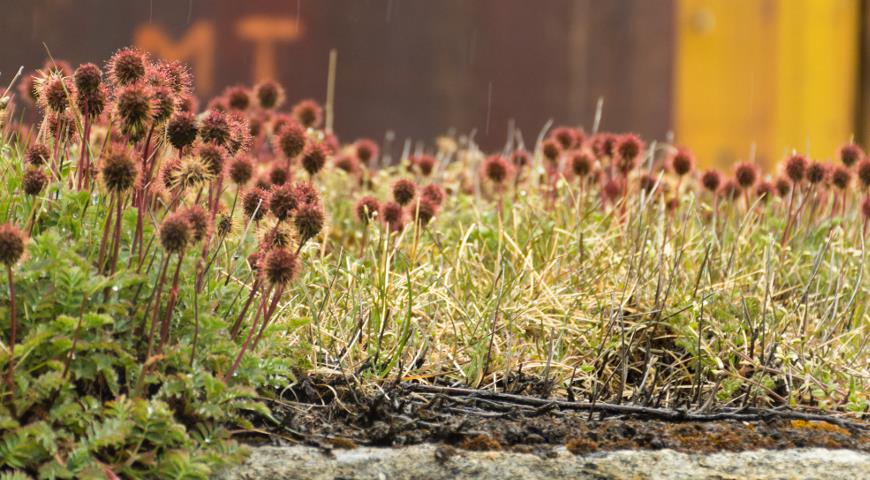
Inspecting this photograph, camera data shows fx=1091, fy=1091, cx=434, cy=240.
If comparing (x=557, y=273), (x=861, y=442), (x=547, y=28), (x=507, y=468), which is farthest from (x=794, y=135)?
(x=507, y=468)

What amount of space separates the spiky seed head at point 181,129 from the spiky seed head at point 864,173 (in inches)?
102

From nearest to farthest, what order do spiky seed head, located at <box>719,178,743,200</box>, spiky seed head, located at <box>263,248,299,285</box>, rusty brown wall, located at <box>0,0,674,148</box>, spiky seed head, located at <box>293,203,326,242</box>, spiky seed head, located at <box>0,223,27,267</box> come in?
spiky seed head, located at <box>0,223,27,267</box>, spiky seed head, located at <box>263,248,299,285</box>, spiky seed head, located at <box>293,203,326,242</box>, spiky seed head, located at <box>719,178,743,200</box>, rusty brown wall, located at <box>0,0,674,148</box>

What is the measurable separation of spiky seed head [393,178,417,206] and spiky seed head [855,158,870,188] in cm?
177

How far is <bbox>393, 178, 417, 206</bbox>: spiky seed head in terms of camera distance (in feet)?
11.1

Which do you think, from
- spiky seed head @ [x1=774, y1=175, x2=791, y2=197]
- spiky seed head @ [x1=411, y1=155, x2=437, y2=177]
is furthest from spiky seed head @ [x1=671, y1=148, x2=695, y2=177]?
spiky seed head @ [x1=411, y1=155, x2=437, y2=177]

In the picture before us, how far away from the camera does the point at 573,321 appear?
136 inches

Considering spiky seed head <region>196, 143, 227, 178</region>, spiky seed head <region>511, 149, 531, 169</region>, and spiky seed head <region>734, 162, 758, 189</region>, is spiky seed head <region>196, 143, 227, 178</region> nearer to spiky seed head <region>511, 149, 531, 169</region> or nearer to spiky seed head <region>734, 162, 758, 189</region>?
spiky seed head <region>734, 162, 758, 189</region>

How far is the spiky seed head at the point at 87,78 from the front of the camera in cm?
253

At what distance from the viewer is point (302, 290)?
3.36 metres

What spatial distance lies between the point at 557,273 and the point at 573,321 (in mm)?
275

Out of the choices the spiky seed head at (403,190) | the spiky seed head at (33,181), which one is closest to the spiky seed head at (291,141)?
the spiky seed head at (403,190)

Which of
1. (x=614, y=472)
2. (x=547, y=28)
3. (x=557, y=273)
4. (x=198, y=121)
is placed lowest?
(x=614, y=472)

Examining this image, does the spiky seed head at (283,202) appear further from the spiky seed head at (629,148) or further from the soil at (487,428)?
the spiky seed head at (629,148)

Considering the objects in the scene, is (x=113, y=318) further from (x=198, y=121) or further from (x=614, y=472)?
(x=614, y=472)
